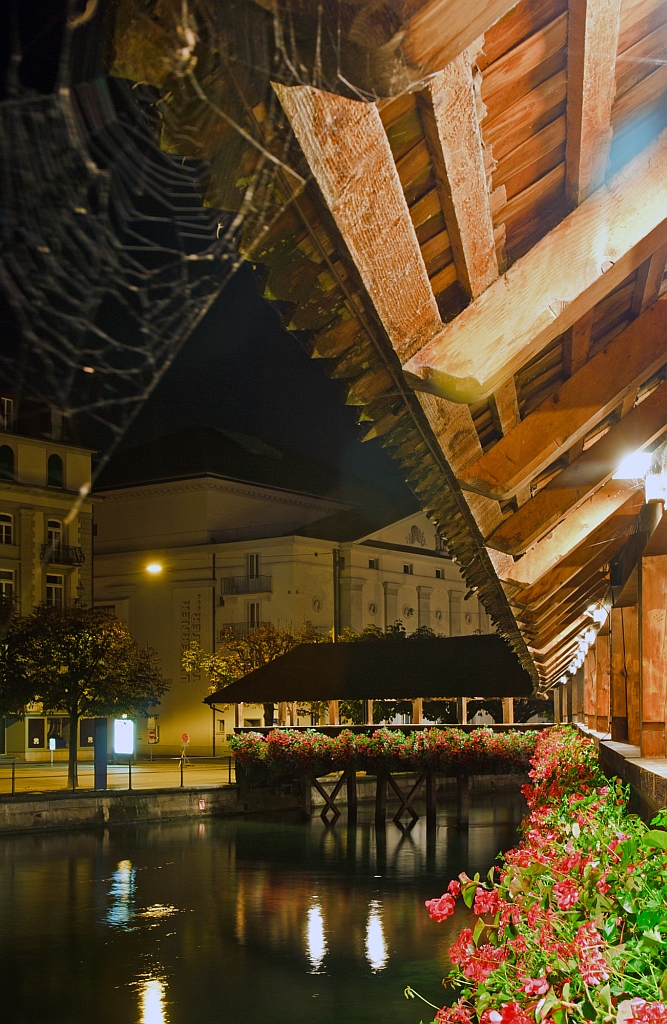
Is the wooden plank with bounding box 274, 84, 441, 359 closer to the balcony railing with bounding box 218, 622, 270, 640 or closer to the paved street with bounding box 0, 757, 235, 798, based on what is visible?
the paved street with bounding box 0, 757, 235, 798

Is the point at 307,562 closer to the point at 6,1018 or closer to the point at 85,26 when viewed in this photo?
the point at 6,1018

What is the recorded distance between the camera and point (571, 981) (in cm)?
300

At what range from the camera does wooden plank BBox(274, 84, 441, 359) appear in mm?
1554

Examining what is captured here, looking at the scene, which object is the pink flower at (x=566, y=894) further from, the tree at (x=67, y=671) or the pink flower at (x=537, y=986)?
the tree at (x=67, y=671)

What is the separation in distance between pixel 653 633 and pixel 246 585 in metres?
38.3

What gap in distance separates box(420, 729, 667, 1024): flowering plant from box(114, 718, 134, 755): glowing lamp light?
2761cm

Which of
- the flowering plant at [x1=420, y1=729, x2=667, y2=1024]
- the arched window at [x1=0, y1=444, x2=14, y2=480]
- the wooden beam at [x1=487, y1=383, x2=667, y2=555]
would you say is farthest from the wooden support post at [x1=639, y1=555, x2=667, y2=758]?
the arched window at [x1=0, y1=444, x2=14, y2=480]

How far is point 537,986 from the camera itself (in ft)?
9.91

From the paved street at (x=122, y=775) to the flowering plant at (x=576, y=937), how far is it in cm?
2160

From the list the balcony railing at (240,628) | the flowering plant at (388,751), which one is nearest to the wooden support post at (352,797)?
the flowering plant at (388,751)

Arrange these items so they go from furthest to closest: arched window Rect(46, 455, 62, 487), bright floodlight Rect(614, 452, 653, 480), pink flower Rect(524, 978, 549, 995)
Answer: arched window Rect(46, 455, 62, 487), bright floodlight Rect(614, 452, 653, 480), pink flower Rect(524, 978, 549, 995)

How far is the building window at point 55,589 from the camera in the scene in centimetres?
4260

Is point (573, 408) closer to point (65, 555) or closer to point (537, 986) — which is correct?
point (537, 986)

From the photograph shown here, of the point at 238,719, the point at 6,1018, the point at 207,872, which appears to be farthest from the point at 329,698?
the point at 6,1018
